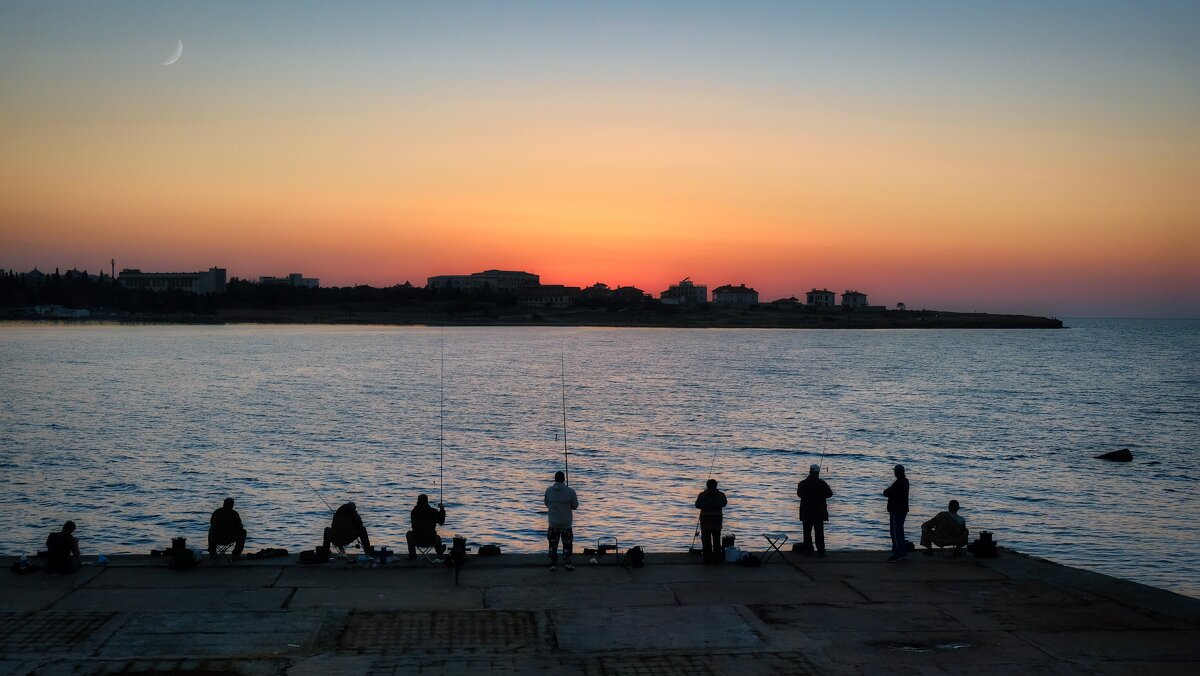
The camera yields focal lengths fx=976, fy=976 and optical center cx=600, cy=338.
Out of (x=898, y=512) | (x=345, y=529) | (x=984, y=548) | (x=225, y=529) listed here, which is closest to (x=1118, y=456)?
(x=984, y=548)

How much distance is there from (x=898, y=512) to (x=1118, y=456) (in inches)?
1230

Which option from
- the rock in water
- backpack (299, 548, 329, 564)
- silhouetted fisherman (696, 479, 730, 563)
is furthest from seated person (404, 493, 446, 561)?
the rock in water

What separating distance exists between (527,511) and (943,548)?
46.6ft

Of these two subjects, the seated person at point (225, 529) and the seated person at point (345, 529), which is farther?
the seated person at point (345, 529)

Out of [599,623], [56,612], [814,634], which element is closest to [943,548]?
[814,634]

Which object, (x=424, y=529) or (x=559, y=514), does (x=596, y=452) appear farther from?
(x=559, y=514)

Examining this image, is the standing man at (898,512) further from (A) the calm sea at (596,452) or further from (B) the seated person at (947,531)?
(A) the calm sea at (596,452)

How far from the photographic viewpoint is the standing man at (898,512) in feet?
49.7

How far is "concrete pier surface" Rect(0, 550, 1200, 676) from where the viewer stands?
10578 millimetres

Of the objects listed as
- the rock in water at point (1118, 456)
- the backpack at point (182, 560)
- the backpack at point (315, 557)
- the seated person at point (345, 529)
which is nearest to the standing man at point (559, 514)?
the seated person at point (345, 529)

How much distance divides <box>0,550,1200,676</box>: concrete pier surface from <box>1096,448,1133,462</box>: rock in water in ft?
98.9

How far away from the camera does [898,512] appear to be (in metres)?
15.3

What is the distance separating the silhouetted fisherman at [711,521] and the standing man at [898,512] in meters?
2.68

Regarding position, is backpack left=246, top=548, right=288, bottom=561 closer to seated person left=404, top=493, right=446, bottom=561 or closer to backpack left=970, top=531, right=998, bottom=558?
Answer: seated person left=404, top=493, right=446, bottom=561
